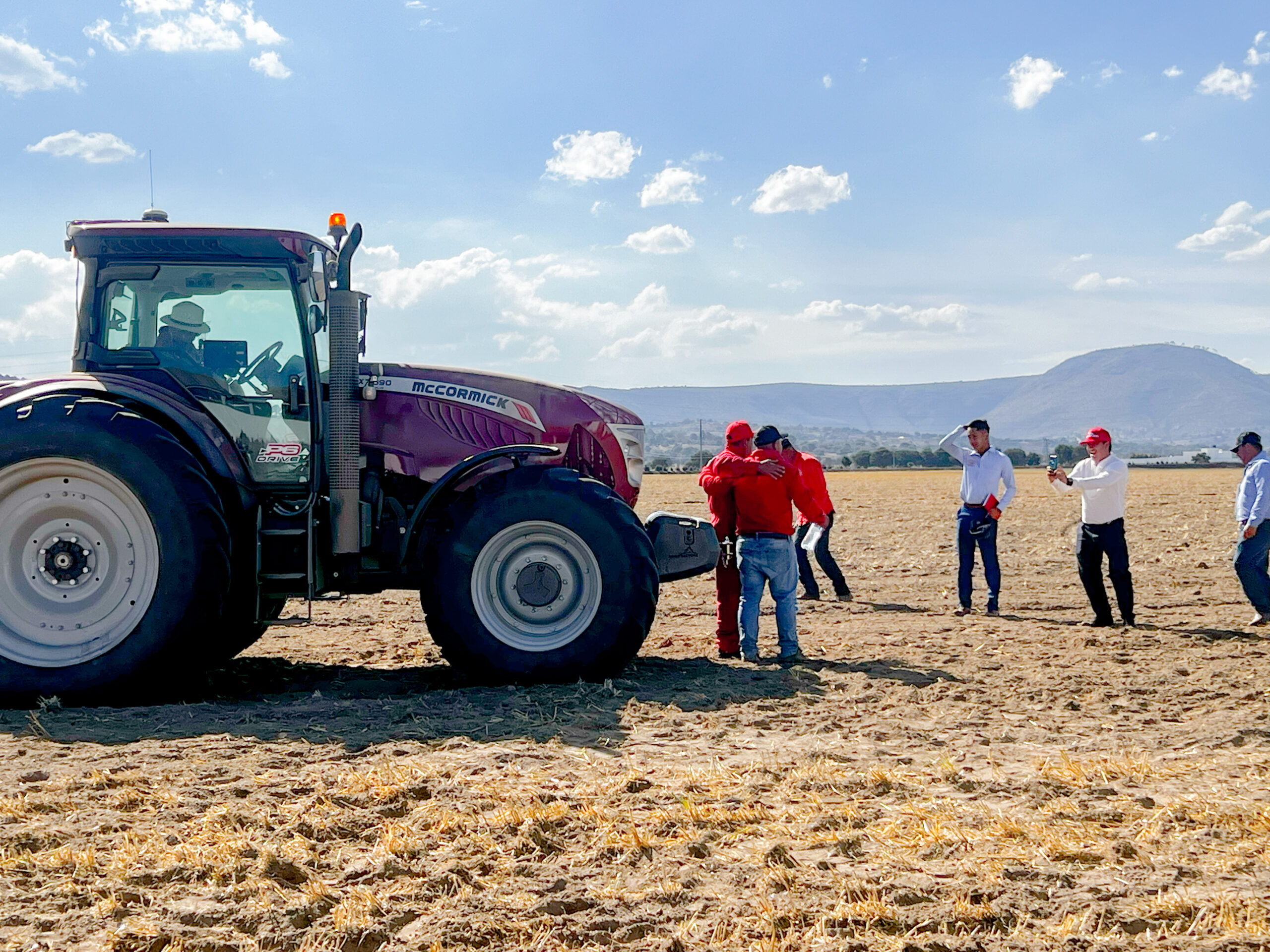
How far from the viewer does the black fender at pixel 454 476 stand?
22.2ft

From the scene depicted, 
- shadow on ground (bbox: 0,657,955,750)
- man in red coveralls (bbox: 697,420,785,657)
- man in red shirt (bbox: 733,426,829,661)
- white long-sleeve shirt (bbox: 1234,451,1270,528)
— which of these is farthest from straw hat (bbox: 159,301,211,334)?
white long-sleeve shirt (bbox: 1234,451,1270,528)

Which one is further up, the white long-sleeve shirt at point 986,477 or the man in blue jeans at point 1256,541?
the white long-sleeve shirt at point 986,477

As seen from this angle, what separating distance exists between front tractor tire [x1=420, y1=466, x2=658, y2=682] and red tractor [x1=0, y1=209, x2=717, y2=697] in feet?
0.04

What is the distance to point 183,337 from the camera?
688 centimetres

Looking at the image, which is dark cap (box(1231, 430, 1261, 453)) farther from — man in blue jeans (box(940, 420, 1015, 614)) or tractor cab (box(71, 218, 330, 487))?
tractor cab (box(71, 218, 330, 487))

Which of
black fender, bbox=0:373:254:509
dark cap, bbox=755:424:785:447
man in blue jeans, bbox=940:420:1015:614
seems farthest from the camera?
man in blue jeans, bbox=940:420:1015:614

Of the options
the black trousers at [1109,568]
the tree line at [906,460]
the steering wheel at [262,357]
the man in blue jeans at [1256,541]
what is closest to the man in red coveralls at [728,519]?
the steering wheel at [262,357]

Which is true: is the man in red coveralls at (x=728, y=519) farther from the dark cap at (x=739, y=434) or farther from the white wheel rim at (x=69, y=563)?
the white wheel rim at (x=69, y=563)

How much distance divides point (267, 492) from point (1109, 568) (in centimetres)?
723

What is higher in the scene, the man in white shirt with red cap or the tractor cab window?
the tractor cab window

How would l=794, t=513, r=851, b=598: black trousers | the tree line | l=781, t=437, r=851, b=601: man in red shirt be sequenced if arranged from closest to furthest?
l=781, t=437, r=851, b=601: man in red shirt → l=794, t=513, r=851, b=598: black trousers → the tree line

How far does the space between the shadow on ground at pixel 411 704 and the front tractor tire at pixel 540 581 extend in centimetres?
20

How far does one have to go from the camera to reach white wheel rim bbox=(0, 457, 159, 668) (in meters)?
6.41

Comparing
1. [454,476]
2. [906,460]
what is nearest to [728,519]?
[454,476]
